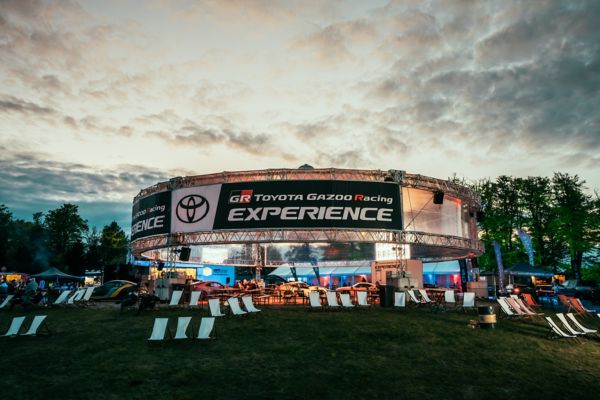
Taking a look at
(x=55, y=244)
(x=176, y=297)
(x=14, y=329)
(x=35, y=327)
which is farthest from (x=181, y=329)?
(x=55, y=244)

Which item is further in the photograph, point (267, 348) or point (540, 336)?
point (540, 336)

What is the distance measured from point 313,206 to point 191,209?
709cm

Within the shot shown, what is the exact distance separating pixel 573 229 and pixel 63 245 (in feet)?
256

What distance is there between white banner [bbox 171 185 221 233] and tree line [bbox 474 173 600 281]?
27261mm

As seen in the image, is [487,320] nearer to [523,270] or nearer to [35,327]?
[35,327]

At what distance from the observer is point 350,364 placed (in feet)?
28.1

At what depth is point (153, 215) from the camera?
939 inches

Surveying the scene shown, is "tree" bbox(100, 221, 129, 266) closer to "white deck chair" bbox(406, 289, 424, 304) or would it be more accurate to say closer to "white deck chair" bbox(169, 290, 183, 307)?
"white deck chair" bbox(169, 290, 183, 307)

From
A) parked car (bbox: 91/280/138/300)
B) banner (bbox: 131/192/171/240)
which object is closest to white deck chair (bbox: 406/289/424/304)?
banner (bbox: 131/192/171/240)

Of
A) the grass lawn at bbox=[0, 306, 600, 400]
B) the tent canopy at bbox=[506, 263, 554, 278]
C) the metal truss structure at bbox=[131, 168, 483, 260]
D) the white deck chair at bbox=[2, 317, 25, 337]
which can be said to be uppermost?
the metal truss structure at bbox=[131, 168, 483, 260]

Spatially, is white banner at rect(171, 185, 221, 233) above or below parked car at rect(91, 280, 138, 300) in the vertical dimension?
above

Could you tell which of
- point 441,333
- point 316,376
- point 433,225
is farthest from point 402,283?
point 316,376

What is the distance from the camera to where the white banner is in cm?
2219

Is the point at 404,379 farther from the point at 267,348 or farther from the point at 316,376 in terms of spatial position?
the point at 267,348
